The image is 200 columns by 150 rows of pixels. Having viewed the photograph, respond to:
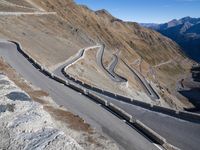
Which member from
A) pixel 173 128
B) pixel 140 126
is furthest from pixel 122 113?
pixel 173 128

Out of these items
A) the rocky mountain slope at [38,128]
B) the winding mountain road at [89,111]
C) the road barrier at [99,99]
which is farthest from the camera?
the road barrier at [99,99]

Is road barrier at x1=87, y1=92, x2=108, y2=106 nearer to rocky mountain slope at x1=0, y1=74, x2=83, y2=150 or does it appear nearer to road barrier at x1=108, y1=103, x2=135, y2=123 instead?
road barrier at x1=108, y1=103, x2=135, y2=123

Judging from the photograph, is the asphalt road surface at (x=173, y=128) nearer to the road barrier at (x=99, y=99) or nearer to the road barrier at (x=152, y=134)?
Answer: the road barrier at (x=152, y=134)

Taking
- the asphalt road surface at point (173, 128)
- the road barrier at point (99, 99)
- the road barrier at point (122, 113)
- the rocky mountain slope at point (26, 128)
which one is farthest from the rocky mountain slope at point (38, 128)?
the road barrier at point (99, 99)

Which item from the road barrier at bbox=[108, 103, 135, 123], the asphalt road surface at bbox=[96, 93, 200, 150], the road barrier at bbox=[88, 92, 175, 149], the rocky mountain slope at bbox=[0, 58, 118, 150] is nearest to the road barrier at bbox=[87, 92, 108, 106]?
the road barrier at bbox=[88, 92, 175, 149]

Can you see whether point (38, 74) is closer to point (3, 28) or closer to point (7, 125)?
point (7, 125)

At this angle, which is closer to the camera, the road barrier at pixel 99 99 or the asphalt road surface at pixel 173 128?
the asphalt road surface at pixel 173 128

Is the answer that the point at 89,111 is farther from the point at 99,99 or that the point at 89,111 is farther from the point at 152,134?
the point at 152,134

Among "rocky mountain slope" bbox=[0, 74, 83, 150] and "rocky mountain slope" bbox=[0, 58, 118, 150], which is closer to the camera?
"rocky mountain slope" bbox=[0, 74, 83, 150]
